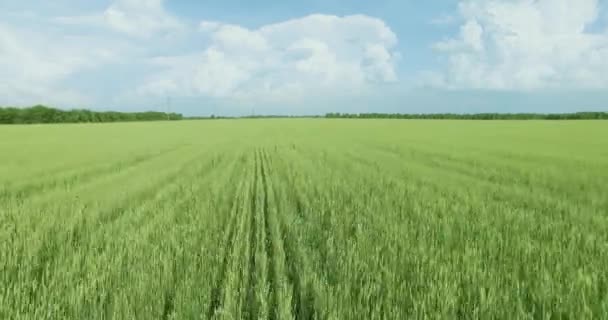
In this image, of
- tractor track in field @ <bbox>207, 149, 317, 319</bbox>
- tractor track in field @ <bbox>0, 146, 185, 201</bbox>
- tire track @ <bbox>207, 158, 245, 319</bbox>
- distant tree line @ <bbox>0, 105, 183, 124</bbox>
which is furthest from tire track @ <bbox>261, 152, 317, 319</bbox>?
distant tree line @ <bbox>0, 105, 183, 124</bbox>

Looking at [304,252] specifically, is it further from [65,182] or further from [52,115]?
[52,115]

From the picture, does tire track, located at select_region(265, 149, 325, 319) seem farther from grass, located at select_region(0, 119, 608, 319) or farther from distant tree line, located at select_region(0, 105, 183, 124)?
distant tree line, located at select_region(0, 105, 183, 124)

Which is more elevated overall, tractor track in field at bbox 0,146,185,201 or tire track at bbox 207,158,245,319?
tire track at bbox 207,158,245,319

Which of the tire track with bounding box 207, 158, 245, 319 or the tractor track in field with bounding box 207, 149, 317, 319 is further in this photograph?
the tire track with bounding box 207, 158, 245, 319

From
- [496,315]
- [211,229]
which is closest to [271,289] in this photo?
[496,315]

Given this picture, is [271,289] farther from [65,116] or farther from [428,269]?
[65,116]

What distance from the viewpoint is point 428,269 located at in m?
3.72

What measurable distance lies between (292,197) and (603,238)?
15.0ft

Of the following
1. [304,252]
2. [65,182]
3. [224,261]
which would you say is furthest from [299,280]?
[65,182]

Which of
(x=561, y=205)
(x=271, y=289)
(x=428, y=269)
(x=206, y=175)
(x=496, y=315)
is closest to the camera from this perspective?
(x=496, y=315)

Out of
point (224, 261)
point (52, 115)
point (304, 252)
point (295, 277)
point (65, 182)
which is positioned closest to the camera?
point (295, 277)

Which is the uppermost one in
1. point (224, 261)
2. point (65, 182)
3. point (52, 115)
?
point (224, 261)

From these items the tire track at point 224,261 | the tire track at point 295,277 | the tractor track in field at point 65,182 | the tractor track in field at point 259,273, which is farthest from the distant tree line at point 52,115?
the tire track at point 295,277

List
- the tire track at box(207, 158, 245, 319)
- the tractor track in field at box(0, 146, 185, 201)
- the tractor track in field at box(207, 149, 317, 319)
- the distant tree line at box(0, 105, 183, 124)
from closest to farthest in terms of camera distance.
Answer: the tractor track in field at box(207, 149, 317, 319)
the tire track at box(207, 158, 245, 319)
the tractor track in field at box(0, 146, 185, 201)
the distant tree line at box(0, 105, 183, 124)
